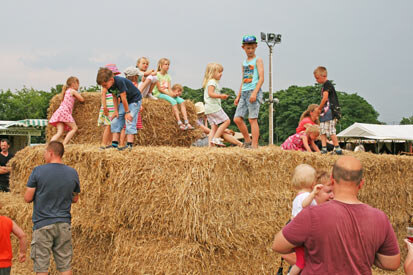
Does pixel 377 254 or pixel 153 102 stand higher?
pixel 153 102

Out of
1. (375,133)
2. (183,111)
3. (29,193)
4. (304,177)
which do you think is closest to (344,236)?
(304,177)

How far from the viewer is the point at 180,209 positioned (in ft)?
13.2

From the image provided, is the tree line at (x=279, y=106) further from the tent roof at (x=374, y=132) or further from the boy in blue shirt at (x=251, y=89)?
the boy in blue shirt at (x=251, y=89)

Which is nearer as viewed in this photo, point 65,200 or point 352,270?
point 352,270

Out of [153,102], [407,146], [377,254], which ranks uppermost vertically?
[153,102]

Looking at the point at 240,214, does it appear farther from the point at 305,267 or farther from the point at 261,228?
the point at 305,267

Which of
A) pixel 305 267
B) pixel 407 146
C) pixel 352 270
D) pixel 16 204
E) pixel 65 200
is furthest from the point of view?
pixel 407 146

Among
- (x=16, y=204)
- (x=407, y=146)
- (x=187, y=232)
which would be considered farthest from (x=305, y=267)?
(x=407, y=146)

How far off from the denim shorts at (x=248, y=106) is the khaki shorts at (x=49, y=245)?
331 cm

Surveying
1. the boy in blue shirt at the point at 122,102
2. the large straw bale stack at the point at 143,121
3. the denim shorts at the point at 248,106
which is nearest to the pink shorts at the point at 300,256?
the boy in blue shirt at the point at 122,102

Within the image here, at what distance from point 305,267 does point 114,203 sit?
2.75 metres

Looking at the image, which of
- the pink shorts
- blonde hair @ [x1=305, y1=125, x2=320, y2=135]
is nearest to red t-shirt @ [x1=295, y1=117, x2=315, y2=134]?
blonde hair @ [x1=305, y1=125, x2=320, y2=135]

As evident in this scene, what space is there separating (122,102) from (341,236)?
397 centimetres

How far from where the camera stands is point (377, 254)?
7.74 ft
